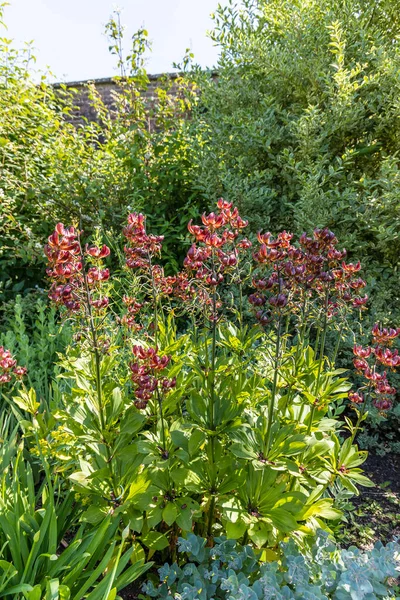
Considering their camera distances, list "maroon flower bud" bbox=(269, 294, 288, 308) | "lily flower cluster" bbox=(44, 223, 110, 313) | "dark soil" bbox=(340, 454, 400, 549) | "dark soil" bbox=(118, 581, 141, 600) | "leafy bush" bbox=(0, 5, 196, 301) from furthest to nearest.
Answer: "leafy bush" bbox=(0, 5, 196, 301)
"dark soil" bbox=(340, 454, 400, 549)
"dark soil" bbox=(118, 581, 141, 600)
"maroon flower bud" bbox=(269, 294, 288, 308)
"lily flower cluster" bbox=(44, 223, 110, 313)

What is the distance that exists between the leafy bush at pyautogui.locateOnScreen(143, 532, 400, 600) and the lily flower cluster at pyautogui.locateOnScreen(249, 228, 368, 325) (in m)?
0.90

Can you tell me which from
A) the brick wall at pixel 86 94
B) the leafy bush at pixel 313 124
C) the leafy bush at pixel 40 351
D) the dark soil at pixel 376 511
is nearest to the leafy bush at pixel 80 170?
the leafy bush at pixel 313 124

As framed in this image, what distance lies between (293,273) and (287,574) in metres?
1.09

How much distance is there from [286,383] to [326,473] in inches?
16.6

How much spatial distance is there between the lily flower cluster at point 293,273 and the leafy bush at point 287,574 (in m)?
0.90

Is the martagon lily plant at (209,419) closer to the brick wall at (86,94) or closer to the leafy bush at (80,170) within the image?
the leafy bush at (80,170)

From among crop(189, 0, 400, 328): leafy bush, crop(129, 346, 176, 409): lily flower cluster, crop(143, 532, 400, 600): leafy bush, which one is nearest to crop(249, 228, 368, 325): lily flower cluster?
crop(129, 346, 176, 409): lily flower cluster

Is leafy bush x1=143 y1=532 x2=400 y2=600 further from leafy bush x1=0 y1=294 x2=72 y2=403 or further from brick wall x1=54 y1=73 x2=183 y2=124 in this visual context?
brick wall x1=54 y1=73 x2=183 y2=124

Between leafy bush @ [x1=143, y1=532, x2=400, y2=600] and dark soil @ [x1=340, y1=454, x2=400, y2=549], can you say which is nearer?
leafy bush @ [x1=143, y1=532, x2=400, y2=600]

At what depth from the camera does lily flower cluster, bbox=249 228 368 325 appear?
1649mm

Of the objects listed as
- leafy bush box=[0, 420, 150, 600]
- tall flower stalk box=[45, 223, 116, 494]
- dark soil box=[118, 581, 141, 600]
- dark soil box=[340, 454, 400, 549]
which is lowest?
dark soil box=[340, 454, 400, 549]

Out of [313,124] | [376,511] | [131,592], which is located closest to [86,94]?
[313,124]

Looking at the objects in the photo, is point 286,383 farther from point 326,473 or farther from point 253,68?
point 253,68

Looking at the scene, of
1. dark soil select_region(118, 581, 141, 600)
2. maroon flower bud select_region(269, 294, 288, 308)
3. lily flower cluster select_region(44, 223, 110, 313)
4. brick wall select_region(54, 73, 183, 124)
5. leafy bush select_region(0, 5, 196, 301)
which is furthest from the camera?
brick wall select_region(54, 73, 183, 124)
